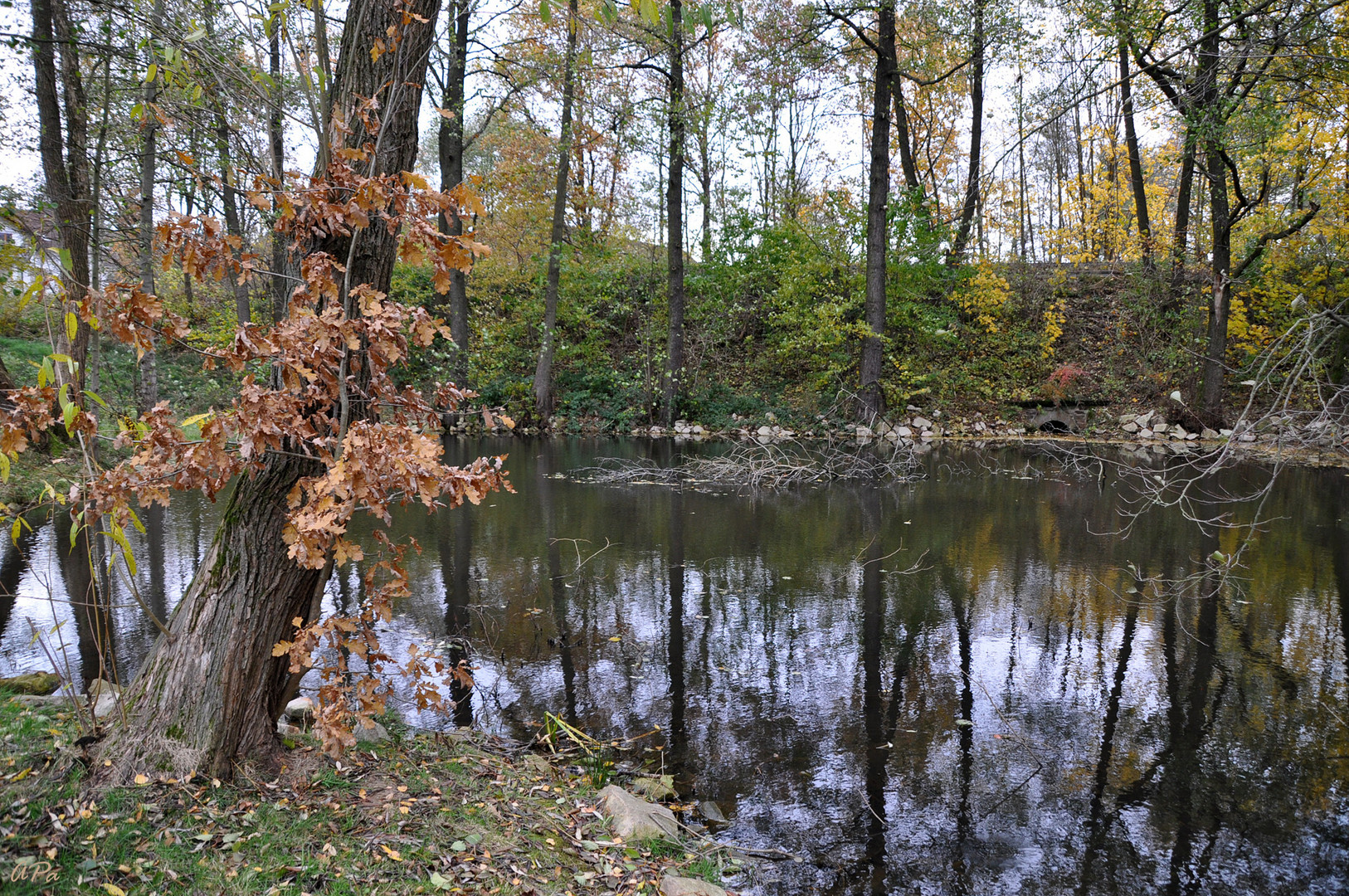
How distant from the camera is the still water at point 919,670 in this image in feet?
10.5

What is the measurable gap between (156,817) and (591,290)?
20.3 metres

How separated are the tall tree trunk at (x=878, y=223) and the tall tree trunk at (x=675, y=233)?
405 cm

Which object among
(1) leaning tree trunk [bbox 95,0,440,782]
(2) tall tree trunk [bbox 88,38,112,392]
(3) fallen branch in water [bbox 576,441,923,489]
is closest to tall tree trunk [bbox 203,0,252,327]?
(1) leaning tree trunk [bbox 95,0,440,782]

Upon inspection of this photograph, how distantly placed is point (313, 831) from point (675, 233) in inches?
662

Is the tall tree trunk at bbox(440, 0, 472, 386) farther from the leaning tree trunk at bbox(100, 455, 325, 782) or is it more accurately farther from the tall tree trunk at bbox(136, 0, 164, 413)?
the leaning tree trunk at bbox(100, 455, 325, 782)

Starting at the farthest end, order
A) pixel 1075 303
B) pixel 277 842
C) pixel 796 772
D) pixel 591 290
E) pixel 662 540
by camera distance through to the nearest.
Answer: pixel 591 290 → pixel 1075 303 → pixel 662 540 → pixel 796 772 → pixel 277 842

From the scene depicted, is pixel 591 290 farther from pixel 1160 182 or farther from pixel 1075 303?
pixel 1160 182

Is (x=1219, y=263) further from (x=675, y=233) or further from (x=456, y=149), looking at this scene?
(x=456, y=149)

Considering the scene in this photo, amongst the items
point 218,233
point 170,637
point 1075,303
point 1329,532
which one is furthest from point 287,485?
point 1075,303

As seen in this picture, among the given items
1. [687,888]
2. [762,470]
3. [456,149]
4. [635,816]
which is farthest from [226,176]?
[456,149]

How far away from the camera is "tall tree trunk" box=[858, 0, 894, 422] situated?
1538cm

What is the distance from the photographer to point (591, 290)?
2198 cm

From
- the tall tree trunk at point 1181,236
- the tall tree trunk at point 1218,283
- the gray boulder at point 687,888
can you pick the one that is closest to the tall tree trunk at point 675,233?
the tall tree trunk at point 1218,283

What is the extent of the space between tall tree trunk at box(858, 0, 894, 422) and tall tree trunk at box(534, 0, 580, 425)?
6264mm
